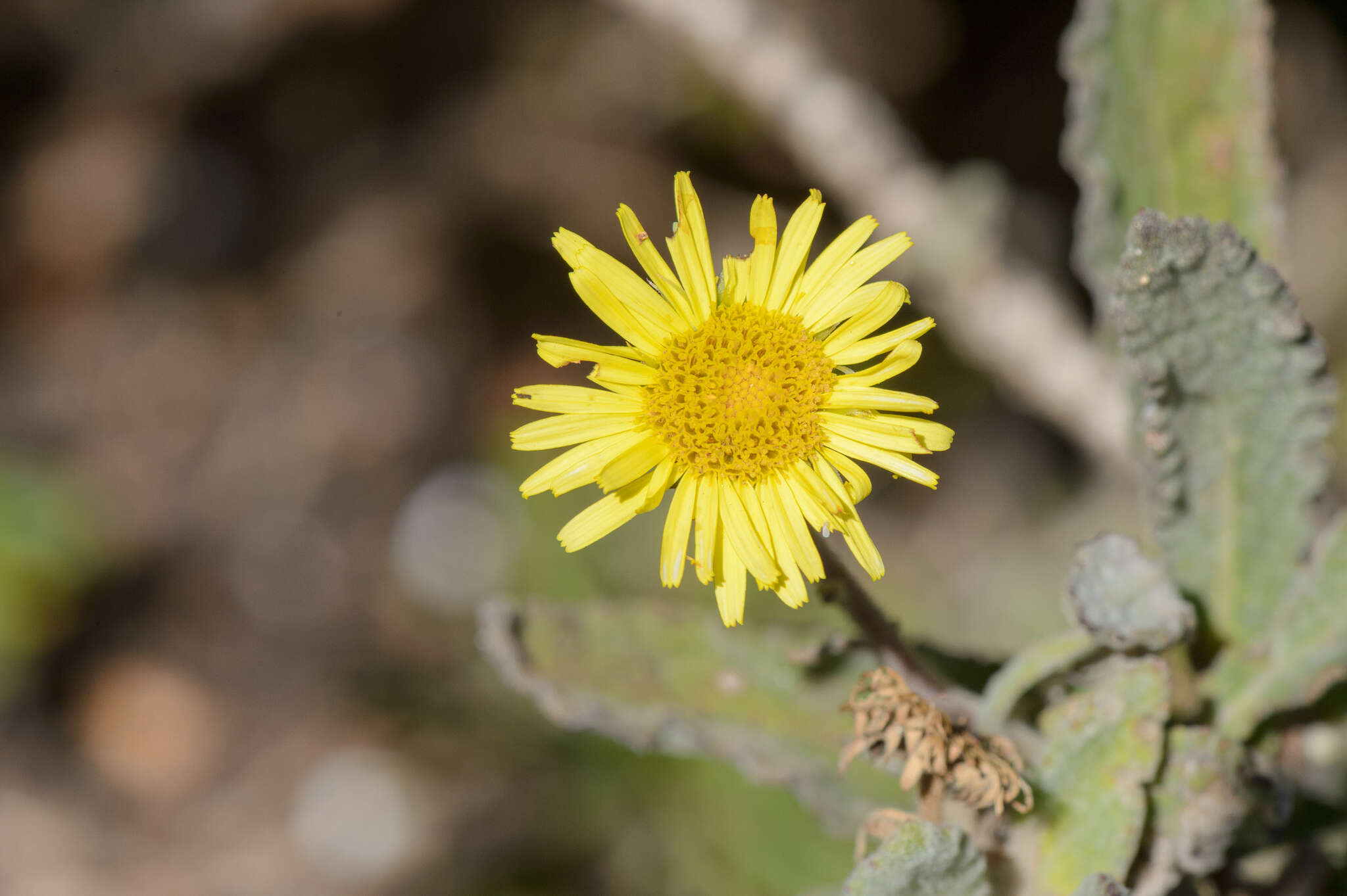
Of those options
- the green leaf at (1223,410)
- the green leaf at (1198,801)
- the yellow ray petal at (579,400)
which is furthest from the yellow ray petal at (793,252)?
the green leaf at (1198,801)

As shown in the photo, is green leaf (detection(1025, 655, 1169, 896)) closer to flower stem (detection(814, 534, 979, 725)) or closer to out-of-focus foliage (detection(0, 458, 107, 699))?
flower stem (detection(814, 534, 979, 725))

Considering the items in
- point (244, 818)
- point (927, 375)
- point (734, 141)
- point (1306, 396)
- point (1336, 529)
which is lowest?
point (1336, 529)

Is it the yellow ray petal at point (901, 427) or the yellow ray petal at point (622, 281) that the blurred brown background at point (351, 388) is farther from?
the yellow ray petal at point (622, 281)

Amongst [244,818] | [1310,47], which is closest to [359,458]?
[244,818]

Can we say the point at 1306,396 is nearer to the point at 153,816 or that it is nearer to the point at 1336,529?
the point at 1336,529

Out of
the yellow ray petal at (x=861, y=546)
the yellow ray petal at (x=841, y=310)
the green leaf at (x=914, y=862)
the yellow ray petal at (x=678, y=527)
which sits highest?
the yellow ray petal at (x=841, y=310)

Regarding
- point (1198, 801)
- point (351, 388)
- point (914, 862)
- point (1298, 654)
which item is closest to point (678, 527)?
point (914, 862)
